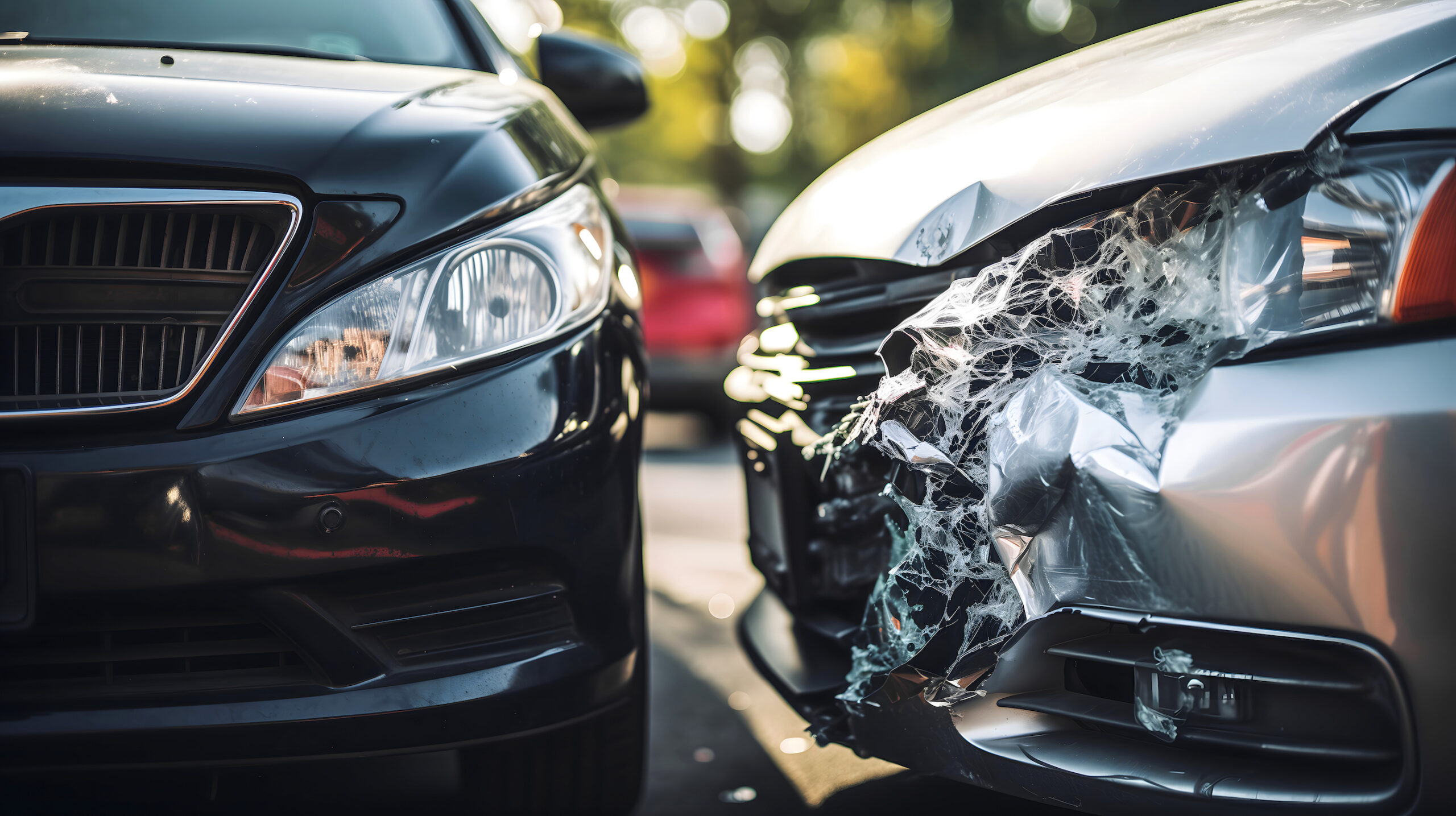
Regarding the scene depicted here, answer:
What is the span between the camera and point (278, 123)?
56.6 inches

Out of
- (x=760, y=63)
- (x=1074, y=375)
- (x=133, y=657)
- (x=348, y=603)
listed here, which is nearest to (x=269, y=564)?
(x=348, y=603)

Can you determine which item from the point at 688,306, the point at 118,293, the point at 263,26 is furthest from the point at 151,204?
the point at 688,306

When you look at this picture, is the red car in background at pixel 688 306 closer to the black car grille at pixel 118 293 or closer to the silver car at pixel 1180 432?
the silver car at pixel 1180 432

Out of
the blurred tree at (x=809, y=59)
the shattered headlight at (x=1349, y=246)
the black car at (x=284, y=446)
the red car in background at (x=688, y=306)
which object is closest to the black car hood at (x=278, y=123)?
the black car at (x=284, y=446)

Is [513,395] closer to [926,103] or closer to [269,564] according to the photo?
[269,564]

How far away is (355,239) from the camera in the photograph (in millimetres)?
1363

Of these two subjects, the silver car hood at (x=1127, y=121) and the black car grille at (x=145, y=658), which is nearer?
the silver car hood at (x=1127, y=121)

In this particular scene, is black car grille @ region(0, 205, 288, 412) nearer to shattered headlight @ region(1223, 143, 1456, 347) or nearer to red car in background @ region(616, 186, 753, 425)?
shattered headlight @ region(1223, 143, 1456, 347)

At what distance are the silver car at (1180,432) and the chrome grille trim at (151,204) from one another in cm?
84

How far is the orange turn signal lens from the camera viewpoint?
0.98 meters

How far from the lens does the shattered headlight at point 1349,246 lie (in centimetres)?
99

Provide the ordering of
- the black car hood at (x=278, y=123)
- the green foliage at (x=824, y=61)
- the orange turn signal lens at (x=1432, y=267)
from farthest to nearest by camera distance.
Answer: the green foliage at (x=824, y=61) → the black car hood at (x=278, y=123) → the orange turn signal lens at (x=1432, y=267)

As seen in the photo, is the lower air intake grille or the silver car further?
the lower air intake grille

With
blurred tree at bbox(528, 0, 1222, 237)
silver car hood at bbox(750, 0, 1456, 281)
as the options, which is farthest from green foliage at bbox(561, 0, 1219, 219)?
silver car hood at bbox(750, 0, 1456, 281)
